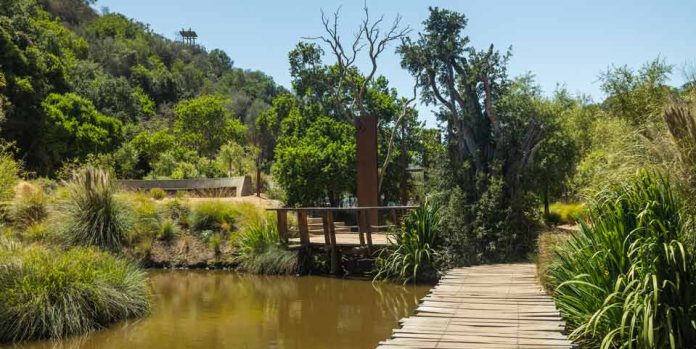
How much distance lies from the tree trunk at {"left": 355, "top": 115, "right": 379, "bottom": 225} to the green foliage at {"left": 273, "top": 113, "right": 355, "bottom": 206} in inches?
221

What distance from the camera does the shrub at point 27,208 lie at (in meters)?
15.5

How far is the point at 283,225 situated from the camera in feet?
48.7

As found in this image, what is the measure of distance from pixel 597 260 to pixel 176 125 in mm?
37174

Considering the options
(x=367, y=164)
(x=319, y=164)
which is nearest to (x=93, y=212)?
(x=367, y=164)

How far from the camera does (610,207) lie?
645 centimetres

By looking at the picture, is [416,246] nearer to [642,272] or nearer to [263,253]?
[263,253]

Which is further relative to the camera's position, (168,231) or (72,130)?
(72,130)

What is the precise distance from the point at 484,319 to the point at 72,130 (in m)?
27.9

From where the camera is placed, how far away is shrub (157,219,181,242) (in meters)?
16.9

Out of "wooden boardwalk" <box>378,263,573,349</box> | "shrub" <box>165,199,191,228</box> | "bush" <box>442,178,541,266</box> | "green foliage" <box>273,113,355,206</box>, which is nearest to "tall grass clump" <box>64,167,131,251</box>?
"shrub" <box>165,199,191,228</box>

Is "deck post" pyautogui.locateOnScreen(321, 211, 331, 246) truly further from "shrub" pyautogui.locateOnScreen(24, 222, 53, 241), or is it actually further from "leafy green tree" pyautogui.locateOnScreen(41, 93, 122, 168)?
"leafy green tree" pyautogui.locateOnScreen(41, 93, 122, 168)

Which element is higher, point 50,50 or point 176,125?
point 50,50

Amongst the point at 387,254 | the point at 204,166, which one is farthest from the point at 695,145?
the point at 204,166

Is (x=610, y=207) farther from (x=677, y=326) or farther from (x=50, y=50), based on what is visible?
(x=50, y=50)
